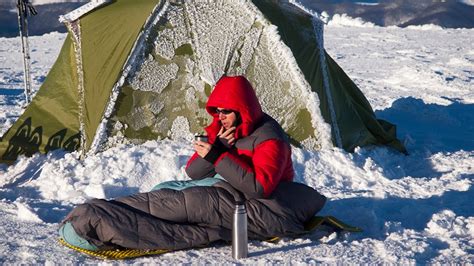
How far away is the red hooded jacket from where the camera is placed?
170 inches

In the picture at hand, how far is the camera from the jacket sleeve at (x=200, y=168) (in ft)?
15.7

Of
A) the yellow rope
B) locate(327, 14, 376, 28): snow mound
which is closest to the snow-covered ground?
the yellow rope

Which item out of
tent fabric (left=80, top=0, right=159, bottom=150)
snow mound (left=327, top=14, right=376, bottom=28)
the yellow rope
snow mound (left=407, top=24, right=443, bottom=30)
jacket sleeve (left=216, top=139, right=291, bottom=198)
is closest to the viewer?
the yellow rope

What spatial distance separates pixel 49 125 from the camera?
7.07 meters

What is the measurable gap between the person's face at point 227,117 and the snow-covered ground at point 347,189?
2.71 feet

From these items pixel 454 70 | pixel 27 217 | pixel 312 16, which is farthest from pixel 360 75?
pixel 27 217

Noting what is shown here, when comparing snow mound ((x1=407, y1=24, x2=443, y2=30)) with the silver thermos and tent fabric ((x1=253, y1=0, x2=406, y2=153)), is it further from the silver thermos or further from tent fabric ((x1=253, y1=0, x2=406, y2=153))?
the silver thermos

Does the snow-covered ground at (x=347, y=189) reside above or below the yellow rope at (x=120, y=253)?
below

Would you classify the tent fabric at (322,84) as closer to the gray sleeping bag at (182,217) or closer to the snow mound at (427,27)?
the gray sleeping bag at (182,217)

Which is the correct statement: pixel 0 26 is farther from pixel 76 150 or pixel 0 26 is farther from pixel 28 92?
pixel 76 150

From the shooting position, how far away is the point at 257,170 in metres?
4.35

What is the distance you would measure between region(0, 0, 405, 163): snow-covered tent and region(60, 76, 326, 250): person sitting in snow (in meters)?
2.16

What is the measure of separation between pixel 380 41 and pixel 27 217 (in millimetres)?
15565

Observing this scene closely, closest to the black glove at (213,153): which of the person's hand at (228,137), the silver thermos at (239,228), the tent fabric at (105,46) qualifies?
the person's hand at (228,137)
